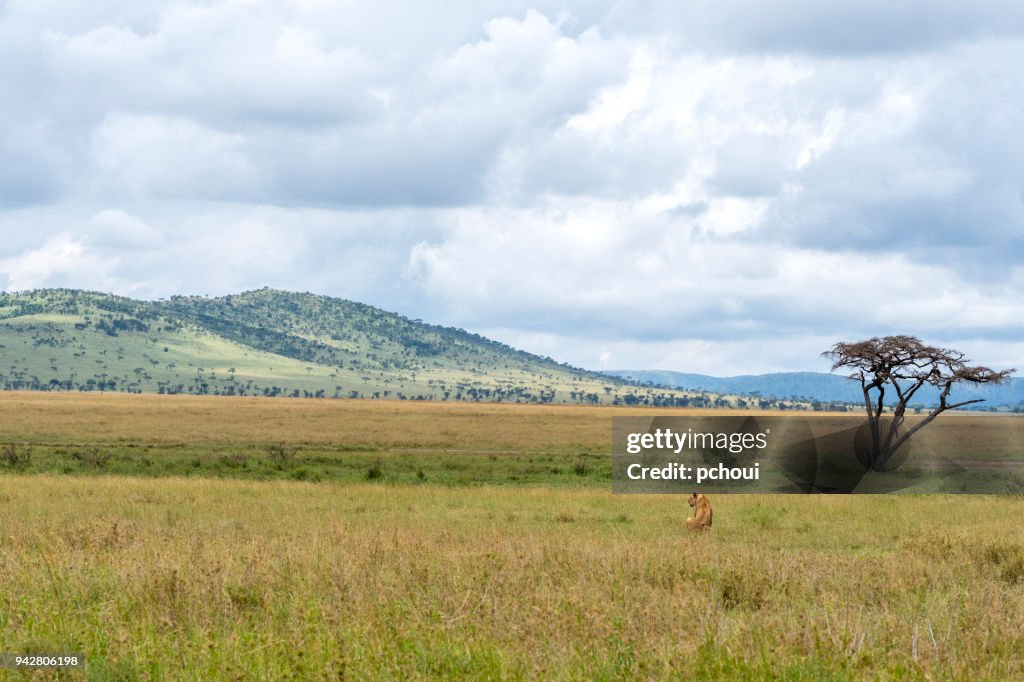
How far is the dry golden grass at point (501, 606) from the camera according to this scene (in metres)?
8.77

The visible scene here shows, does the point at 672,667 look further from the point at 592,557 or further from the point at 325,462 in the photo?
the point at 325,462

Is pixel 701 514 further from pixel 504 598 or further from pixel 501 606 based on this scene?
pixel 501 606

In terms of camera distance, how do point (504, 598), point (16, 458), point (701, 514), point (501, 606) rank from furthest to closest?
point (16, 458) < point (701, 514) < point (504, 598) < point (501, 606)

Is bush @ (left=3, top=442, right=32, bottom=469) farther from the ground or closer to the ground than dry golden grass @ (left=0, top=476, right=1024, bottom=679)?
closer to the ground

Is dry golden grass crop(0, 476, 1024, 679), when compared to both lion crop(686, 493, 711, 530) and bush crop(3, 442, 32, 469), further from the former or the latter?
bush crop(3, 442, 32, 469)

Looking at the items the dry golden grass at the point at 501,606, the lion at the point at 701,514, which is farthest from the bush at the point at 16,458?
the lion at the point at 701,514

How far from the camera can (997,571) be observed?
15039mm

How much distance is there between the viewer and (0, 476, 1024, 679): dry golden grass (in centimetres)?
877

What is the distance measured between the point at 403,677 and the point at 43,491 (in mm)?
23603

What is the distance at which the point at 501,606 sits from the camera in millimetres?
11047

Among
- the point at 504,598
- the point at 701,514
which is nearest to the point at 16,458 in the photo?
the point at 701,514

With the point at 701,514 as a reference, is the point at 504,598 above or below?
above

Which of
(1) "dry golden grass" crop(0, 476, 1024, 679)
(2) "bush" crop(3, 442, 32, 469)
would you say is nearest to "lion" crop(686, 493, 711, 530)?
(1) "dry golden grass" crop(0, 476, 1024, 679)

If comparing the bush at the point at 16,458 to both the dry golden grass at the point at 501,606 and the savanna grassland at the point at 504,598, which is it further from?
the dry golden grass at the point at 501,606
